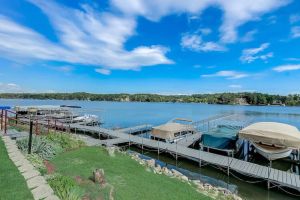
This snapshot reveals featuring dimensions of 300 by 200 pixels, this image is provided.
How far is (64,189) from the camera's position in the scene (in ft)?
19.6

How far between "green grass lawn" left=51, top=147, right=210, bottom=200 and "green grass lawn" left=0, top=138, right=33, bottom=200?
180cm

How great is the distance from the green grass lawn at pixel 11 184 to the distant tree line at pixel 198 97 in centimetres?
13659

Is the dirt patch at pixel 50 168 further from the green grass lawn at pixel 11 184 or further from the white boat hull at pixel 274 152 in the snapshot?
the white boat hull at pixel 274 152

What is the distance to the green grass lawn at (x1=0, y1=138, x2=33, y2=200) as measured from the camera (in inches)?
197

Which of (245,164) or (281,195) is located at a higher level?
(245,164)

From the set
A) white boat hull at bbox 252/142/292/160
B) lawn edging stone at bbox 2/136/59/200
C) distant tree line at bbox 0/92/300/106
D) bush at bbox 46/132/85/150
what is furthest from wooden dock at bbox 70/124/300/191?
distant tree line at bbox 0/92/300/106

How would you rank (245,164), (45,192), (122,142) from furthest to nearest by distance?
(122,142) < (245,164) < (45,192)

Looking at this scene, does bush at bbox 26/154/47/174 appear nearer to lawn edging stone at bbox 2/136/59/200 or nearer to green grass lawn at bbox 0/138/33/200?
lawn edging stone at bbox 2/136/59/200

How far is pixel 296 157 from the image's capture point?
62.6 feet

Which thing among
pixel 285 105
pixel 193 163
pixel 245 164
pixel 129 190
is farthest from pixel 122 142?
pixel 285 105

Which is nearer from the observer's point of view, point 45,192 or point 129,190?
point 45,192

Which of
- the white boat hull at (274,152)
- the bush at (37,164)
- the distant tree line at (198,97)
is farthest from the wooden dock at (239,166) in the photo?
the distant tree line at (198,97)

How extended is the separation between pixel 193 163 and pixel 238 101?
124400mm

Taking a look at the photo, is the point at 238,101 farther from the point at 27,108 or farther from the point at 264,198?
the point at 264,198
